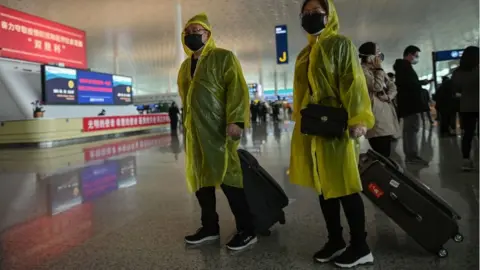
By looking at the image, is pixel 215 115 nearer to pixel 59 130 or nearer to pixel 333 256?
pixel 333 256

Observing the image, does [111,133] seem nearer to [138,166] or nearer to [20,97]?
[20,97]

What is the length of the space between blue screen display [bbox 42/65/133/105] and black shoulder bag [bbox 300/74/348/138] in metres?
13.5

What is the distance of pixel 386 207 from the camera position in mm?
2490

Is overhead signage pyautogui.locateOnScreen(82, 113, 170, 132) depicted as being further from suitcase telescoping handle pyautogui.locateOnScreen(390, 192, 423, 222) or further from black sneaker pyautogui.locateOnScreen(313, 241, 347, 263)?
suitcase telescoping handle pyautogui.locateOnScreen(390, 192, 423, 222)

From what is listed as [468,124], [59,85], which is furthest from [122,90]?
[468,124]

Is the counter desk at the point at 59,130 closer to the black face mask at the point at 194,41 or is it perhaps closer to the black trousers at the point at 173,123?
the black trousers at the point at 173,123

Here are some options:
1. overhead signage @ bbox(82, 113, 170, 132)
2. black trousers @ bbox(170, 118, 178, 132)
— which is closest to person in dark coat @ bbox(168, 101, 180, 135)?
black trousers @ bbox(170, 118, 178, 132)

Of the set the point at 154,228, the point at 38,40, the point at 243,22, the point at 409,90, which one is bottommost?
the point at 154,228

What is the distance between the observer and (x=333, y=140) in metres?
2.22

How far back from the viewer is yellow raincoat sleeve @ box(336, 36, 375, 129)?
7.09ft

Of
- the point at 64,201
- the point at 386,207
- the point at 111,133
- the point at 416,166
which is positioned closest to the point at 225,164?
the point at 386,207

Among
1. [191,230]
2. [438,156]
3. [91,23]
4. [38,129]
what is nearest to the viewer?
[191,230]

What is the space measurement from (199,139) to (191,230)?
0.87m

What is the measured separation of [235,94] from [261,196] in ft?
2.56
